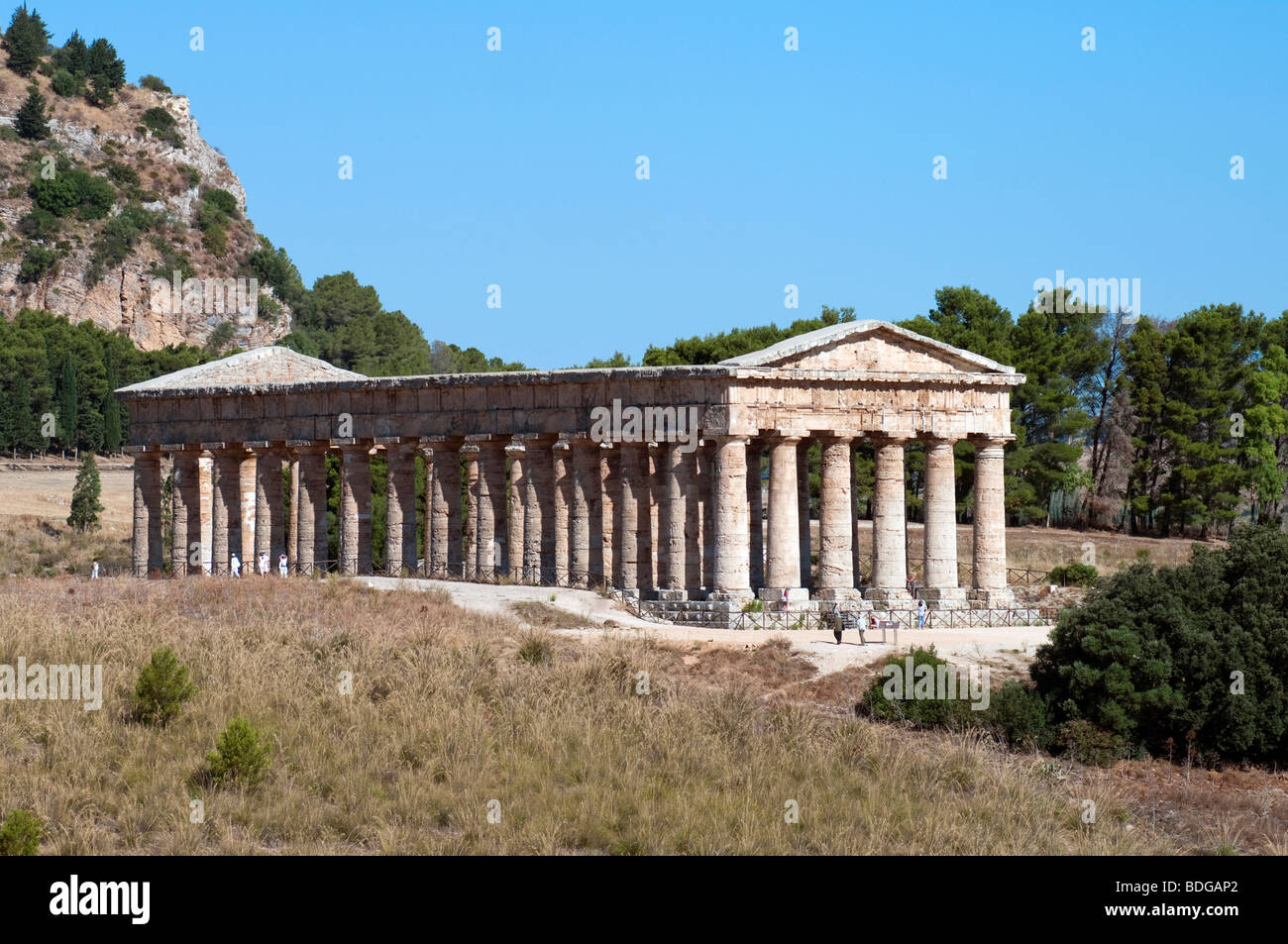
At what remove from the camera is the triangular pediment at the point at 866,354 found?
51.2m

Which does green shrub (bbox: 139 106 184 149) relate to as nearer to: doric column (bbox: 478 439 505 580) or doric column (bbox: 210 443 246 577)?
doric column (bbox: 210 443 246 577)

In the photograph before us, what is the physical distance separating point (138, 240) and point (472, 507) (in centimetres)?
10834

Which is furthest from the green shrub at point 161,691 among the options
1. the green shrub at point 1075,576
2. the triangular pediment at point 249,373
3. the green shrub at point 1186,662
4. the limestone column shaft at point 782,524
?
the green shrub at point 1075,576

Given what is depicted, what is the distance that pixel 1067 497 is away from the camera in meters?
92.4

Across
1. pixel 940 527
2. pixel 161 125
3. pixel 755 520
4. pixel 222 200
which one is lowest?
pixel 940 527

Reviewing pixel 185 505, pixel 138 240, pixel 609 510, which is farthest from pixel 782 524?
pixel 138 240

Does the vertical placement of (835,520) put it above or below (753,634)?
above

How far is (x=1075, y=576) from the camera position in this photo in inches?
2322

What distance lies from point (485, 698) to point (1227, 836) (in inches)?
474

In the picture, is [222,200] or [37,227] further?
[222,200]

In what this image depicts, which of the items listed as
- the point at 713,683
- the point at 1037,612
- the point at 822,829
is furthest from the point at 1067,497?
the point at 822,829

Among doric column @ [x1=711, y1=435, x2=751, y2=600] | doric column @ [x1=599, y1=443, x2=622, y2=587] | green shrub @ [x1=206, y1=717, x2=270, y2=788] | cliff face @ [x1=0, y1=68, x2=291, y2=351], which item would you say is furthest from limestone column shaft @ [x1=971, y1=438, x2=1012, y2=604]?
cliff face @ [x1=0, y1=68, x2=291, y2=351]

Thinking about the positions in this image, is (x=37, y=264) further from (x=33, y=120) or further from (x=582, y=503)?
(x=582, y=503)

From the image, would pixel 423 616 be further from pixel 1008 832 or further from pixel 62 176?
pixel 62 176
